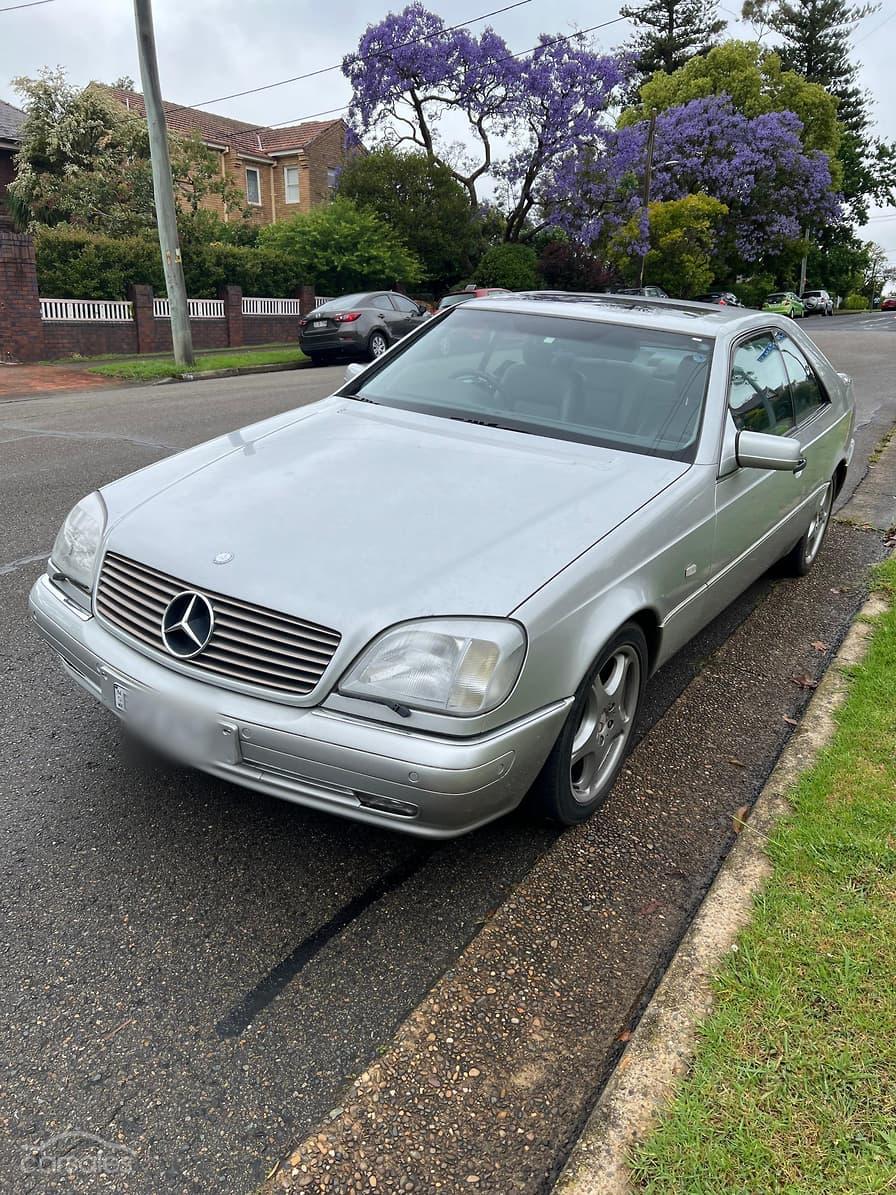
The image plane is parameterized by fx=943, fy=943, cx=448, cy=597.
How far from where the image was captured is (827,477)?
5.45 meters

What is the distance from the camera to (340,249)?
26469mm

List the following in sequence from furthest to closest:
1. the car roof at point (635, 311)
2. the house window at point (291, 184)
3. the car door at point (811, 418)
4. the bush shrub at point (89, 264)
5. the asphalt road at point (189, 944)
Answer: the house window at point (291, 184) → the bush shrub at point (89, 264) → the car door at point (811, 418) → the car roof at point (635, 311) → the asphalt road at point (189, 944)

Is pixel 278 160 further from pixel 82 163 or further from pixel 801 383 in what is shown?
pixel 801 383

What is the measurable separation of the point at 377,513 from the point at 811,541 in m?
3.61

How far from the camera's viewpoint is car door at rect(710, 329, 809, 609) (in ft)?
12.1

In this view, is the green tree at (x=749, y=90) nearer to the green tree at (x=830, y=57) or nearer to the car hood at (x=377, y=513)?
the green tree at (x=830, y=57)

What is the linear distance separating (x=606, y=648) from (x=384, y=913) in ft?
3.31

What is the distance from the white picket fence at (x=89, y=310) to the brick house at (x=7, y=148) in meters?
7.78

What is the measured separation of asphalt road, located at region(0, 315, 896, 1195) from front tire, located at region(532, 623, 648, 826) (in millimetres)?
169

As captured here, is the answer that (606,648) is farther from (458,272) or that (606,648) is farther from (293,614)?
(458,272)

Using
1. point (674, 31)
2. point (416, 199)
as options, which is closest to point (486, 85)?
point (416, 199)

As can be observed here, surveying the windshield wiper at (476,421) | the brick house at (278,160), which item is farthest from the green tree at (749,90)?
the windshield wiper at (476,421)

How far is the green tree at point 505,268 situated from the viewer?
33.1 m

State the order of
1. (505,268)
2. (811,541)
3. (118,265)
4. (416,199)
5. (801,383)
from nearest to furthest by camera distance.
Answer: (801,383) < (811,541) < (118,265) < (416,199) < (505,268)
